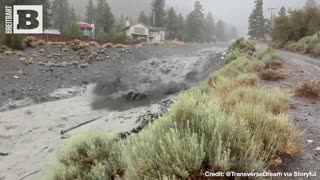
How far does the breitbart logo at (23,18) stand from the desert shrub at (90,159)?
29.4m

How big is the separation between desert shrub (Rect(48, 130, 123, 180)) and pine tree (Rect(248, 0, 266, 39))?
7690 centimetres

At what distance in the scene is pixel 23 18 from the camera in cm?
3794

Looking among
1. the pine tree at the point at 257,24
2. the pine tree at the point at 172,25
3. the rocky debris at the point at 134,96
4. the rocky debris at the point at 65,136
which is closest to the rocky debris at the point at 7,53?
the rocky debris at the point at 134,96

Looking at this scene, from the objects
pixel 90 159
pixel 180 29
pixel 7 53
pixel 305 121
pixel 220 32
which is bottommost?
pixel 90 159

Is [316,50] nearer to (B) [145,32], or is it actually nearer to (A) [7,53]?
(A) [7,53]

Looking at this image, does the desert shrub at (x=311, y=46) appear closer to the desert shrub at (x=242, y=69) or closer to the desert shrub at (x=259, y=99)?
the desert shrub at (x=242, y=69)

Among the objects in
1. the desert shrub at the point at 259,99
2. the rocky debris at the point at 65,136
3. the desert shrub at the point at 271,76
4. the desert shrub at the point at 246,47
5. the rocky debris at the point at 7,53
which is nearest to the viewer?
the desert shrub at the point at 259,99

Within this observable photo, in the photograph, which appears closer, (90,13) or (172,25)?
(172,25)

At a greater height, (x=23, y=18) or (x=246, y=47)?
(x=23, y=18)

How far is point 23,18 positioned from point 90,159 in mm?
34674

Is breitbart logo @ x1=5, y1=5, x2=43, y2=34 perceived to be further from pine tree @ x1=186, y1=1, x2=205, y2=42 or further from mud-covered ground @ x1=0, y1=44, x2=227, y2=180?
pine tree @ x1=186, y1=1, x2=205, y2=42

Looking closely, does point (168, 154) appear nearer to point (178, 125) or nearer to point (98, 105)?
point (178, 125)

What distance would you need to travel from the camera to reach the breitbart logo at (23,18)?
3525cm

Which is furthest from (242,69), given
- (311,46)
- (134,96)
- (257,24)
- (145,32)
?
(257,24)
